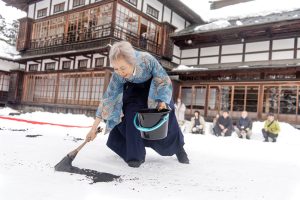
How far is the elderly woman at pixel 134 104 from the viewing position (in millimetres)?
2805

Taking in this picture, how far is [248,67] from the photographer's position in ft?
40.4

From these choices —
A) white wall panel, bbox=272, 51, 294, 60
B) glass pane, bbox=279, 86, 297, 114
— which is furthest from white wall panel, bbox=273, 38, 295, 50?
glass pane, bbox=279, 86, 297, 114

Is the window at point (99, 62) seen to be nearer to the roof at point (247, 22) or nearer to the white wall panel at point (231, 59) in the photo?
the roof at point (247, 22)

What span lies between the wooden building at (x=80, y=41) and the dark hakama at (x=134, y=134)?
9961mm

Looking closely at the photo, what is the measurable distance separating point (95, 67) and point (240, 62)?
714 cm

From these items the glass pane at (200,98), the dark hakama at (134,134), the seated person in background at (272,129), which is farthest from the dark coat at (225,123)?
the dark hakama at (134,134)

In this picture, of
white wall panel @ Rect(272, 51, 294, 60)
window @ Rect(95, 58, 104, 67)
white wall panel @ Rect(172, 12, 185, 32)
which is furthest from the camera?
white wall panel @ Rect(172, 12, 185, 32)

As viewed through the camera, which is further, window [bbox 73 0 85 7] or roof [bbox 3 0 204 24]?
roof [bbox 3 0 204 24]

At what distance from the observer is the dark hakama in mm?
3029

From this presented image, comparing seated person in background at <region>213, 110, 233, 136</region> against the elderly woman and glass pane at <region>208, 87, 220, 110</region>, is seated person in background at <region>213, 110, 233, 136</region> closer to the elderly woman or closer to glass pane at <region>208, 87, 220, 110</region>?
glass pane at <region>208, 87, 220, 110</region>

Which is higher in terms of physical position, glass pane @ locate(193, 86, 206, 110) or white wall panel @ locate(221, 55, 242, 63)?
white wall panel @ locate(221, 55, 242, 63)

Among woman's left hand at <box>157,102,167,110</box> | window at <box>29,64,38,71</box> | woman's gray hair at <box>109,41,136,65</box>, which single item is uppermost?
window at <box>29,64,38,71</box>

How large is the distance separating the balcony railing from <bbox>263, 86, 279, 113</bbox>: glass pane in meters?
5.92

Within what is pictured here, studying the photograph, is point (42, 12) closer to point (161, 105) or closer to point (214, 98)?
point (214, 98)
